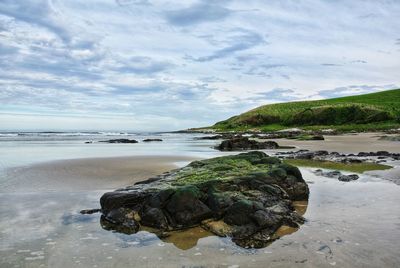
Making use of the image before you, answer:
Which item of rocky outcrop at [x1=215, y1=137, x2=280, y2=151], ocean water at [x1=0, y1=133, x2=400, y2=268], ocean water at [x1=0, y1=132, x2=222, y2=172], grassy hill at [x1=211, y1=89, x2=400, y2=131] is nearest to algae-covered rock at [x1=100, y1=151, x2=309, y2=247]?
ocean water at [x1=0, y1=133, x2=400, y2=268]

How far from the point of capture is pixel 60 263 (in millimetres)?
7078

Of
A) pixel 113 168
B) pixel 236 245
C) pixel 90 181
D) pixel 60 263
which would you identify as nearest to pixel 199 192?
pixel 236 245

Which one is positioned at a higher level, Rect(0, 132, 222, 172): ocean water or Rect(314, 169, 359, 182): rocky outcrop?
Rect(0, 132, 222, 172): ocean water

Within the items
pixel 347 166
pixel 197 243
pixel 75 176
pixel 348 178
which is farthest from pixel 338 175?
pixel 75 176

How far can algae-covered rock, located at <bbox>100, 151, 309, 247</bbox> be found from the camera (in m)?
8.88

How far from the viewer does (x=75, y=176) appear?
1822 cm

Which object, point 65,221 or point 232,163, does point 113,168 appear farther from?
point 65,221

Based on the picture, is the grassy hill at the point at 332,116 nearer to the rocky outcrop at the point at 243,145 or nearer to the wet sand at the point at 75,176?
the rocky outcrop at the point at 243,145

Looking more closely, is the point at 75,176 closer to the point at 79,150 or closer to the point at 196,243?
the point at 196,243

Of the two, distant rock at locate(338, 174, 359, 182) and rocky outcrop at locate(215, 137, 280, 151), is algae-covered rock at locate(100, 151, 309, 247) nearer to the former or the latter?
distant rock at locate(338, 174, 359, 182)

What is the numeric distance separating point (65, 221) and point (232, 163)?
7293mm

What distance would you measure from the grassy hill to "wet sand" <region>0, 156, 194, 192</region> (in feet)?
184

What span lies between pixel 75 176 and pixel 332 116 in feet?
250

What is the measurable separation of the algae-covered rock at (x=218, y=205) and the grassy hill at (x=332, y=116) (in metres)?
60.1
